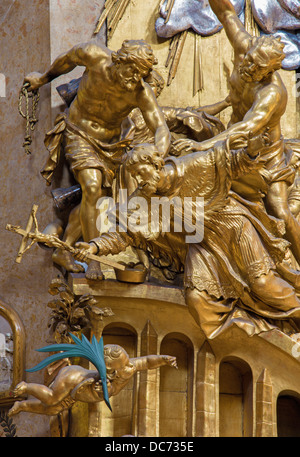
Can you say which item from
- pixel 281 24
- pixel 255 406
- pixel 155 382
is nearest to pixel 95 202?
pixel 155 382

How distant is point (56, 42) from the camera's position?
728 cm

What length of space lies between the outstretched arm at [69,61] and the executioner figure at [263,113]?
31.7 inches

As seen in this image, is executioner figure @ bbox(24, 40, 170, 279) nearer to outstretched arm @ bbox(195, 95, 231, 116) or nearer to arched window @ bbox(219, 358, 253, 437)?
outstretched arm @ bbox(195, 95, 231, 116)

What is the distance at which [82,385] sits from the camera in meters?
5.73

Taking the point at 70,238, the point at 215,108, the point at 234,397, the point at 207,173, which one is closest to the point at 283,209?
the point at 207,173

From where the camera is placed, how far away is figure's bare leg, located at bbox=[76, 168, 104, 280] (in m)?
6.61

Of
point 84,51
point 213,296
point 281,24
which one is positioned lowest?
point 213,296

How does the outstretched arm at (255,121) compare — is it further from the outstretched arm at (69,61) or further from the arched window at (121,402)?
the arched window at (121,402)

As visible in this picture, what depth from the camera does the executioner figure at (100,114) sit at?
21.5 ft

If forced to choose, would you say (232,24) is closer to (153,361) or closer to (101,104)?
Answer: (101,104)

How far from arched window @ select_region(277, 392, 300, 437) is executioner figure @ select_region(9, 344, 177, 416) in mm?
1468

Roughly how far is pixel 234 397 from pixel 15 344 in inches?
57.9
